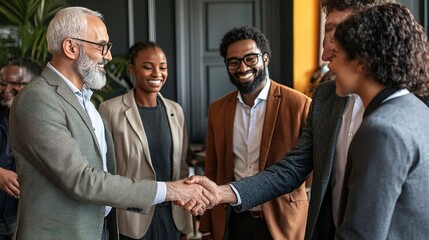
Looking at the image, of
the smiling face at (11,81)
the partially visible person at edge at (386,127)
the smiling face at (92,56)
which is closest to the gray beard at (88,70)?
the smiling face at (92,56)

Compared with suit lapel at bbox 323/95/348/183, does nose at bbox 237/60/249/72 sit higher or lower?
higher

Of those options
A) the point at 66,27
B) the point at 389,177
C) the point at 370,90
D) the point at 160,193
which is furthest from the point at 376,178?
the point at 66,27

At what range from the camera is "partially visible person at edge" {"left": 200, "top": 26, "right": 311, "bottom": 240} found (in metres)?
2.66

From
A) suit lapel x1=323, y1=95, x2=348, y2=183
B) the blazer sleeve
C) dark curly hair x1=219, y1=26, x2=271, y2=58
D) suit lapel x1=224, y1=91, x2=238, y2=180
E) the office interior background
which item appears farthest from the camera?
the office interior background

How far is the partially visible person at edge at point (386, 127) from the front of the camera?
136 cm

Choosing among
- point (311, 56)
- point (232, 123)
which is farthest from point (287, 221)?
point (311, 56)

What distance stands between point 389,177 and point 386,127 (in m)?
0.12

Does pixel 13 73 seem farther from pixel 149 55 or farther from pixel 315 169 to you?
pixel 315 169

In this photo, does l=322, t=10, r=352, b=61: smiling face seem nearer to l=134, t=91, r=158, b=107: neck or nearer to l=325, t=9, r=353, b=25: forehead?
l=325, t=9, r=353, b=25: forehead

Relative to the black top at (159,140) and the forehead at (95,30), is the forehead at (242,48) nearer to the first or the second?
the black top at (159,140)

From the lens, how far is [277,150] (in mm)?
2666


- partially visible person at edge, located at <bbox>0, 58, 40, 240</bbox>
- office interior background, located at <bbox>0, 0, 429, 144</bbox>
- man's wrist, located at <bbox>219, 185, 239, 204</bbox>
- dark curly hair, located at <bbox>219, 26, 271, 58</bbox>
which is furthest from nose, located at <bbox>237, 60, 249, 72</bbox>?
office interior background, located at <bbox>0, 0, 429, 144</bbox>

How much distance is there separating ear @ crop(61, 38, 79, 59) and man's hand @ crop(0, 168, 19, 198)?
747 mm

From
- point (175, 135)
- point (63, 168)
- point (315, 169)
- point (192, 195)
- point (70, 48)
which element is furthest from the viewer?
point (175, 135)
